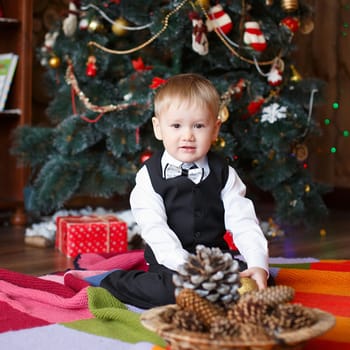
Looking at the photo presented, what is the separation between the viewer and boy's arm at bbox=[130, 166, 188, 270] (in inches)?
52.8

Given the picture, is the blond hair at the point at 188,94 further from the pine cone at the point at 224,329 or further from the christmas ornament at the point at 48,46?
the christmas ornament at the point at 48,46

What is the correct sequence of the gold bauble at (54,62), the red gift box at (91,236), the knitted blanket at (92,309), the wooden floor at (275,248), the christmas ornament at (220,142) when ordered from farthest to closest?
the gold bauble at (54,62) → the christmas ornament at (220,142) → the red gift box at (91,236) → the wooden floor at (275,248) → the knitted blanket at (92,309)

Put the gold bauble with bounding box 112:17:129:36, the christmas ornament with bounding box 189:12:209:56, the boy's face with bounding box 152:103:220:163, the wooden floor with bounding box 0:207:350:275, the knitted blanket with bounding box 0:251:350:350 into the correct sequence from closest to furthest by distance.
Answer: the knitted blanket with bounding box 0:251:350:350 < the boy's face with bounding box 152:103:220:163 < the wooden floor with bounding box 0:207:350:275 < the christmas ornament with bounding box 189:12:209:56 < the gold bauble with bounding box 112:17:129:36

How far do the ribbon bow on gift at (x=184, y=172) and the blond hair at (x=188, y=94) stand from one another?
126 millimetres

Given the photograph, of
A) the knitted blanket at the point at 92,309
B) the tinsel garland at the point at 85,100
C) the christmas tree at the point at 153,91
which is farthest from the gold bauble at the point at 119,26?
the knitted blanket at the point at 92,309

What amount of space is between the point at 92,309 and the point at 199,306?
1.12ft

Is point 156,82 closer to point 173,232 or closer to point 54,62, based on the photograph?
point 54,62

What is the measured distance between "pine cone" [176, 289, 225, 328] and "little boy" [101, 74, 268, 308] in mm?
346

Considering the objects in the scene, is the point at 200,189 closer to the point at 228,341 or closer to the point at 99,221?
the point at 228,341

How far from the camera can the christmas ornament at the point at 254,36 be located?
7.98 feet

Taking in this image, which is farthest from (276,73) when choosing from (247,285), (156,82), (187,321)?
(187,321)

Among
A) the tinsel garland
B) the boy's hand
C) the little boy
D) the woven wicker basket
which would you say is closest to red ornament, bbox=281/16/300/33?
the tinsel garland

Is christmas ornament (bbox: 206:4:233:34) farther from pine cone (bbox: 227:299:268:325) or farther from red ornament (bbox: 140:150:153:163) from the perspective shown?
pine cone (bbox: 227:299:268:325)

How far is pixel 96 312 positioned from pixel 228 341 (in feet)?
1.41
